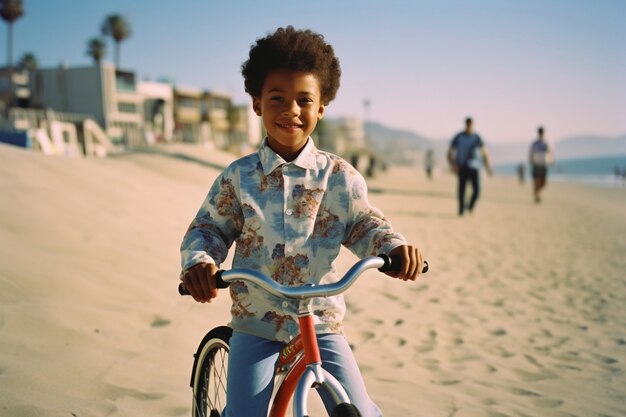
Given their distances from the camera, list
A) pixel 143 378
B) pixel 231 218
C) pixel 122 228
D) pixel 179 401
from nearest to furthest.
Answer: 1. pixel 231 218
2. pixel 179 401
3. pixel 143 378
4. pixel 122 228

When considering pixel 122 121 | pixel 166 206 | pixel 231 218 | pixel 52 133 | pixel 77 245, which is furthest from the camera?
pixel 122 121

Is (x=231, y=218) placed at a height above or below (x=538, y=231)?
above

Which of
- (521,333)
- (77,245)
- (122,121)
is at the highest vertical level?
(122,121)

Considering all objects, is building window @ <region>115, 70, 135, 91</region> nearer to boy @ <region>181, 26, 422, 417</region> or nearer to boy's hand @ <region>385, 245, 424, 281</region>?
boy @ <region>181, 26, 422, 417</region>

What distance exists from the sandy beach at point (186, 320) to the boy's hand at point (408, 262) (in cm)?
165

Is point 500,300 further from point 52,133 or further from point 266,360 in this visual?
point 52,133

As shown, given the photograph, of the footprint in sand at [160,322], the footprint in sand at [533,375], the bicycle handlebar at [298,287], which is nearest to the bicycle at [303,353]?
the bicycle handlebar at [298,287]

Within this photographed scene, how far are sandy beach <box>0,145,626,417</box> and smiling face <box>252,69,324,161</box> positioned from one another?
5.91 feet

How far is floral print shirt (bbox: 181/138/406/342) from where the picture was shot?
1927 mm

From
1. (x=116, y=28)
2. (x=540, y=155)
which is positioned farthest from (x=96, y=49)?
(x=540, y=155)

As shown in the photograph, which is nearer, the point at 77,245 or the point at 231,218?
the point at 231,218

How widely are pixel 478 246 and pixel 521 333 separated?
4603 mm

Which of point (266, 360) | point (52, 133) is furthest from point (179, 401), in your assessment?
point (52, 133)

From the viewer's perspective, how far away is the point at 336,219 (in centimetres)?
207
